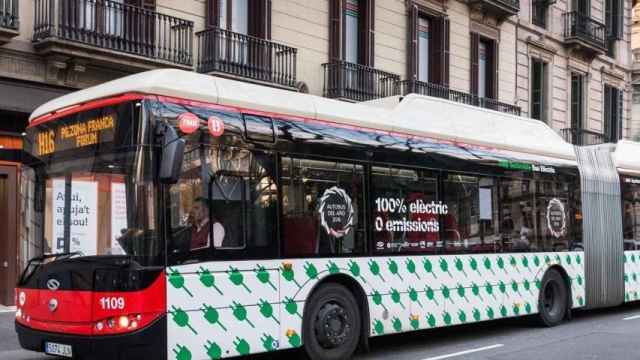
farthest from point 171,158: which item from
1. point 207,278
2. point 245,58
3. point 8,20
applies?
point 245,58

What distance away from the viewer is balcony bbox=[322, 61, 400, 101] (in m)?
19.3

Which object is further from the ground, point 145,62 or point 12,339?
point 145,62

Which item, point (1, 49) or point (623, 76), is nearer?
point (1, 49)

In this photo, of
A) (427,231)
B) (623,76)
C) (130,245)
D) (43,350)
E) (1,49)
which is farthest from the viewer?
(623,76)

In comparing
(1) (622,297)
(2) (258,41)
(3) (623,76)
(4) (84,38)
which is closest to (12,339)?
(4) (84,38)

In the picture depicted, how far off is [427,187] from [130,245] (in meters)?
4.62

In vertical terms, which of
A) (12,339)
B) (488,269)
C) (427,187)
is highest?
(427,187)

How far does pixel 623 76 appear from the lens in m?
33.9

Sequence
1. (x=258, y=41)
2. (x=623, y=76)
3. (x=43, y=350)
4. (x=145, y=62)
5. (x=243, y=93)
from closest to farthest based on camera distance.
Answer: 1. (x=43, y=350)
2. (x=243, y=93)
3. (x=145, y=62)
4. (x=258, y=41)
5. (x=623, y=76)

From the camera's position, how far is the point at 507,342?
1124 centimetres

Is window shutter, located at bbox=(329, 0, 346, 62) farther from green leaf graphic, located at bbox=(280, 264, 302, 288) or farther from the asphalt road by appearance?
green leaf graphic, located at bbox=(280, 264, 302, 288)

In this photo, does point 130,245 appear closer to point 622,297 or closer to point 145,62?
point 145,62

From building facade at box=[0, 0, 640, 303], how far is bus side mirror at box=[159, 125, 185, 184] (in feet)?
7.73

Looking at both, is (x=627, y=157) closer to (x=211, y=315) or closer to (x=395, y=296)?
(x=395, y=296)
